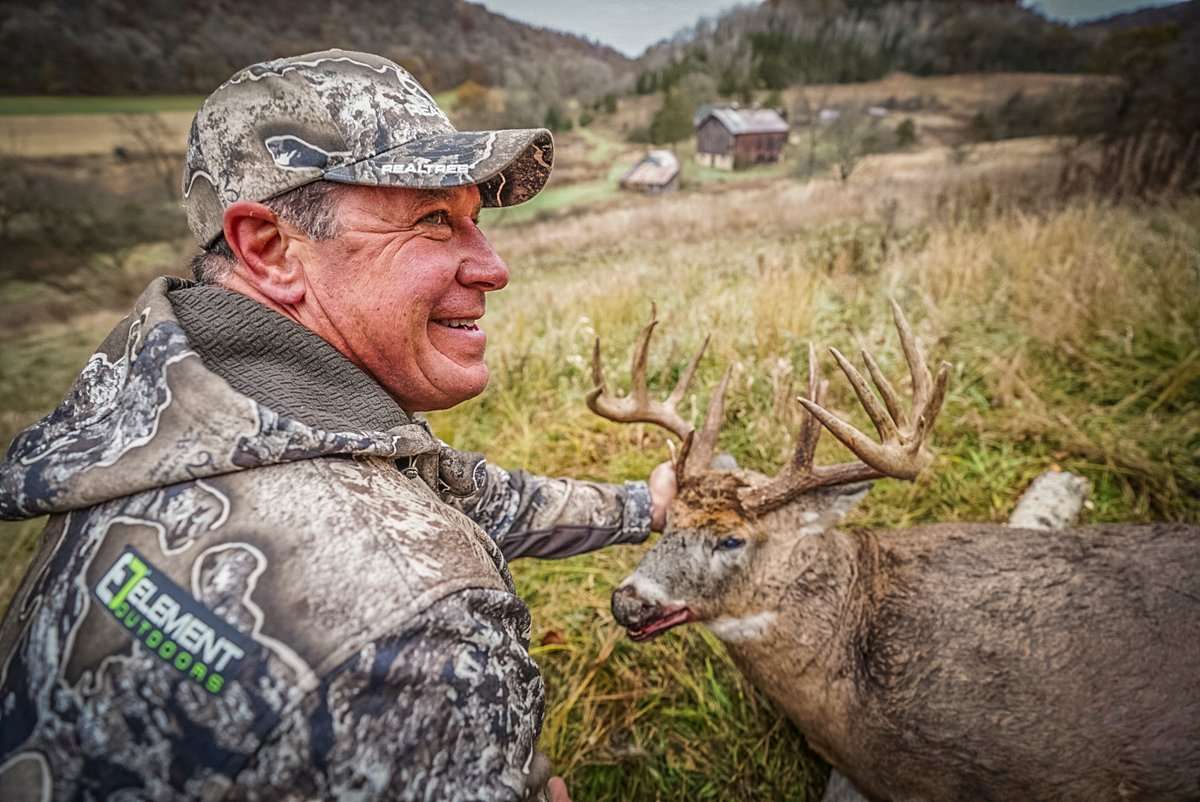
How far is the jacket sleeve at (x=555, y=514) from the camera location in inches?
77.0

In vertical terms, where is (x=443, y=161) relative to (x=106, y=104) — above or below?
below

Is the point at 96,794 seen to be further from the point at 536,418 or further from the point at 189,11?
the point at 189,11

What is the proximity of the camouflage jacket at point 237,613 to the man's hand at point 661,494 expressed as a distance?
118 centimetres

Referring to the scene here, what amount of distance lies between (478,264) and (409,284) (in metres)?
0.22

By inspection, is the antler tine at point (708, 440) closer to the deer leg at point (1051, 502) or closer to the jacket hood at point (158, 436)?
the jacket hood at point (158, 436)

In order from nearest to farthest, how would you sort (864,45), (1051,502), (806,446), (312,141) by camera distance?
(312,141) → (806,446) → (1051,502) → (864,45)

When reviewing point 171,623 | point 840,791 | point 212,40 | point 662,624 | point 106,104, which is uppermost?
point 212,40

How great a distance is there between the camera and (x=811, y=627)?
6.57 feet

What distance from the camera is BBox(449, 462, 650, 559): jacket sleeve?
6.42 feet

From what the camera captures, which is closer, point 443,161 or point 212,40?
point 443,161

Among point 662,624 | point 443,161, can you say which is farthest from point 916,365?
point 443,161

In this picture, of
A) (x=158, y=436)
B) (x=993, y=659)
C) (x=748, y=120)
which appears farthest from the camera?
(x=748, y=120)

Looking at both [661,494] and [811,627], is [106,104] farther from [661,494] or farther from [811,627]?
[811,627]

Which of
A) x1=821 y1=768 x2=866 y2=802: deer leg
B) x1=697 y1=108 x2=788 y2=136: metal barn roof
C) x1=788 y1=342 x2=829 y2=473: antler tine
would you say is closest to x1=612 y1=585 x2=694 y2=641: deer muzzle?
x1=788 y1=342 x2=829 y2=473: antler tine
